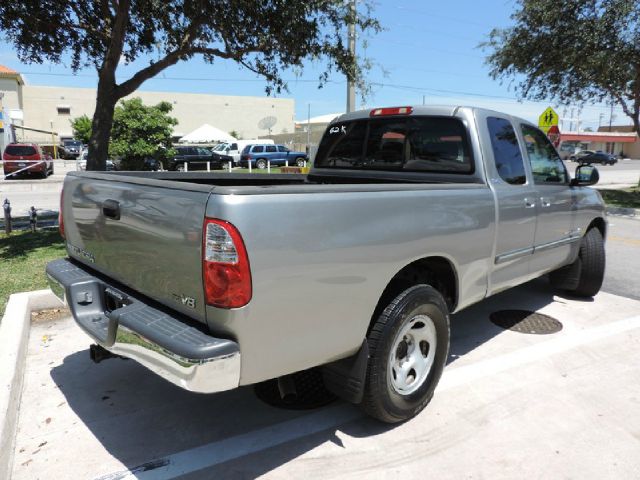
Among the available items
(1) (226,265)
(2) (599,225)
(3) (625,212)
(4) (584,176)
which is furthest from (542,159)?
(3) (625,212)

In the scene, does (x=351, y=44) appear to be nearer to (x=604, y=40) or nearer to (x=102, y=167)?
(x=102, y=167)

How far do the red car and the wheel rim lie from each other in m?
24.2

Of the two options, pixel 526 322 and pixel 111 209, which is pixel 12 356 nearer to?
pixel 111 209

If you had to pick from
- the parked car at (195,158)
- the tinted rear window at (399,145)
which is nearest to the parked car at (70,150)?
the parked car at (195,158)

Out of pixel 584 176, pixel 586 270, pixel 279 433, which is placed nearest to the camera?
pixel 279 433

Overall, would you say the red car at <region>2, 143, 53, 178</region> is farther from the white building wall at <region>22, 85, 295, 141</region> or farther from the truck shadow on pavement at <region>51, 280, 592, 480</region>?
the white building wall at <region>22, 85, 295, 141</region>

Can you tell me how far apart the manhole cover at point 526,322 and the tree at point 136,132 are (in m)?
19.0

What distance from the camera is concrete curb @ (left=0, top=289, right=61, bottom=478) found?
275 cm

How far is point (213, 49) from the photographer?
9023 mm

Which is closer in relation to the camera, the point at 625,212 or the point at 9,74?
the point at 625,212

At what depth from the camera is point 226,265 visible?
6.99 ft

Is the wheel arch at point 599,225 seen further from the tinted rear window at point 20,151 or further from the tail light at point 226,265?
the tinted rear window at point 20,151

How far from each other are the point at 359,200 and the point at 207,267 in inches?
34.0

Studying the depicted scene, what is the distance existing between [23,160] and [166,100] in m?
40.5
